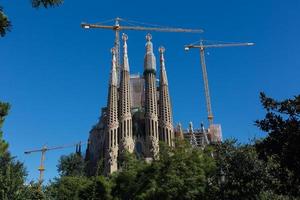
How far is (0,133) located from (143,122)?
6056 cm

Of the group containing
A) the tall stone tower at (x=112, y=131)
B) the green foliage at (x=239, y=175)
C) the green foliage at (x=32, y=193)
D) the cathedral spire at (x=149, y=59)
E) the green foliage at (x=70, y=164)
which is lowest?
the green foliage at (x=32, y=193)

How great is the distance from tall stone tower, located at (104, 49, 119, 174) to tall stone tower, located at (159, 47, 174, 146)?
26.0 ft

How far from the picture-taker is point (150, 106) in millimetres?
65625

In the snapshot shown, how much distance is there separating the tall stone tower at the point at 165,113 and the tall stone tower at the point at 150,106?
1.20 m

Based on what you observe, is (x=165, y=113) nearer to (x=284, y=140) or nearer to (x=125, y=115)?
(x=125, y=115)

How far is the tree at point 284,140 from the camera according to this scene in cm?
967

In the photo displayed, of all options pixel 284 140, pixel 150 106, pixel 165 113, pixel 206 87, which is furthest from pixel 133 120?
pixel 284 140

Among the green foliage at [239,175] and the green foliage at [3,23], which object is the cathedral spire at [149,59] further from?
the green foliage at [3,23]

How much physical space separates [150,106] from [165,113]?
303 cm

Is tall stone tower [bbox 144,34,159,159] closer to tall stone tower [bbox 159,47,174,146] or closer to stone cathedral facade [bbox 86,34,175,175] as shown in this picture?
stone cathedral facade [bbox 86,34,175,175]

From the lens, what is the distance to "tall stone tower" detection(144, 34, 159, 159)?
62.6 meters

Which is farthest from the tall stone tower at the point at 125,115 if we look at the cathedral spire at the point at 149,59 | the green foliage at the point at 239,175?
the green foliage at the point at 239,175

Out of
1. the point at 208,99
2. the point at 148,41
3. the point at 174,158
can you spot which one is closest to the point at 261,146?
the point at 174,158

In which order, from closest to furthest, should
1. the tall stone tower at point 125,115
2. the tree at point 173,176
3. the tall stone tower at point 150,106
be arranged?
the tree at point 173,176 → the tall stone tower at point 150,106 → the tall stone tower at point 125,115
